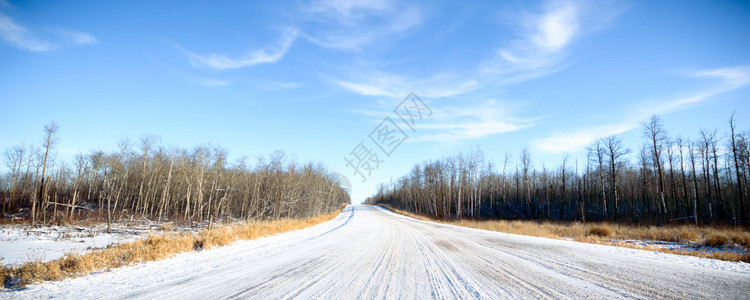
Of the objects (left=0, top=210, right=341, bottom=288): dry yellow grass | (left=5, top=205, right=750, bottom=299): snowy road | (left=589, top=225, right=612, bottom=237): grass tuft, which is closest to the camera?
(left=5, top=205, right=750, bottom=299): snowy road

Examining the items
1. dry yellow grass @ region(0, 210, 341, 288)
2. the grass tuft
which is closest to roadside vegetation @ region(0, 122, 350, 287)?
dry yellow grass @ region(0, 210, 341, 288)

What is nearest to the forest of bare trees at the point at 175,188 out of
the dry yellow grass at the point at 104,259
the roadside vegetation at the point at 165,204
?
the roadside vegetation at the point at 165,204

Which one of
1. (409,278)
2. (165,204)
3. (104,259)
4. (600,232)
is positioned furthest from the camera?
(165,204)

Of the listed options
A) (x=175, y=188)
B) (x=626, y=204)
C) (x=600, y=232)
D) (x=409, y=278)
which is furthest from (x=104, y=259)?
(x=626, y=204)

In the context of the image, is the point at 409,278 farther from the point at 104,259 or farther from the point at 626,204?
the point at 626,204

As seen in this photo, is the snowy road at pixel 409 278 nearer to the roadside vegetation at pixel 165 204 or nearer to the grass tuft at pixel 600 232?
the roadside vegetation at pixel 165 204

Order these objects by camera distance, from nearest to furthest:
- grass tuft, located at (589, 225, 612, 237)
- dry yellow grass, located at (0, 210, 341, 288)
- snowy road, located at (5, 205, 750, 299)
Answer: snowy road, located at (5, 205, 750, 299) → dry yellow grass, located at (0, 210, 341, 288) → grass tuft, located at (589, 225, 612, 237)

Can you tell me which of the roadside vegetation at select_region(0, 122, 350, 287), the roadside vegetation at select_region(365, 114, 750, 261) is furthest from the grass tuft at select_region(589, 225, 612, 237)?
the roadside vegetation at select_region(0, 122, 350, 287)

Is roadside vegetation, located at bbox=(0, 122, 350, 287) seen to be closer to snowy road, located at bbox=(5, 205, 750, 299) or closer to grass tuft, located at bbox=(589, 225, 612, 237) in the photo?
snowy road, located at bbox=(5, 205, 750, 299)

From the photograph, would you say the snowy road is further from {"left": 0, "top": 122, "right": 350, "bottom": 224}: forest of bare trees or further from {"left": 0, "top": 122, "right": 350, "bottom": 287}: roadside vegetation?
{"left": 0, "top": 122, "right": 350, "bottom": 224}: forest of bare trees

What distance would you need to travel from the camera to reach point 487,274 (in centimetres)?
557

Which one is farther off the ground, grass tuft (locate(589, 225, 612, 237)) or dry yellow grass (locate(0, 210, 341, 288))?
dry yellow grass (locate(0, 210, 341, 288))

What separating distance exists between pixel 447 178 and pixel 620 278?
44.2 meters

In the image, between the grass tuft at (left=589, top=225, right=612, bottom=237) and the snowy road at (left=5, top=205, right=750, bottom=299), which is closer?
the snowy road at (left=5, top=205, right=750, bottom=299)
